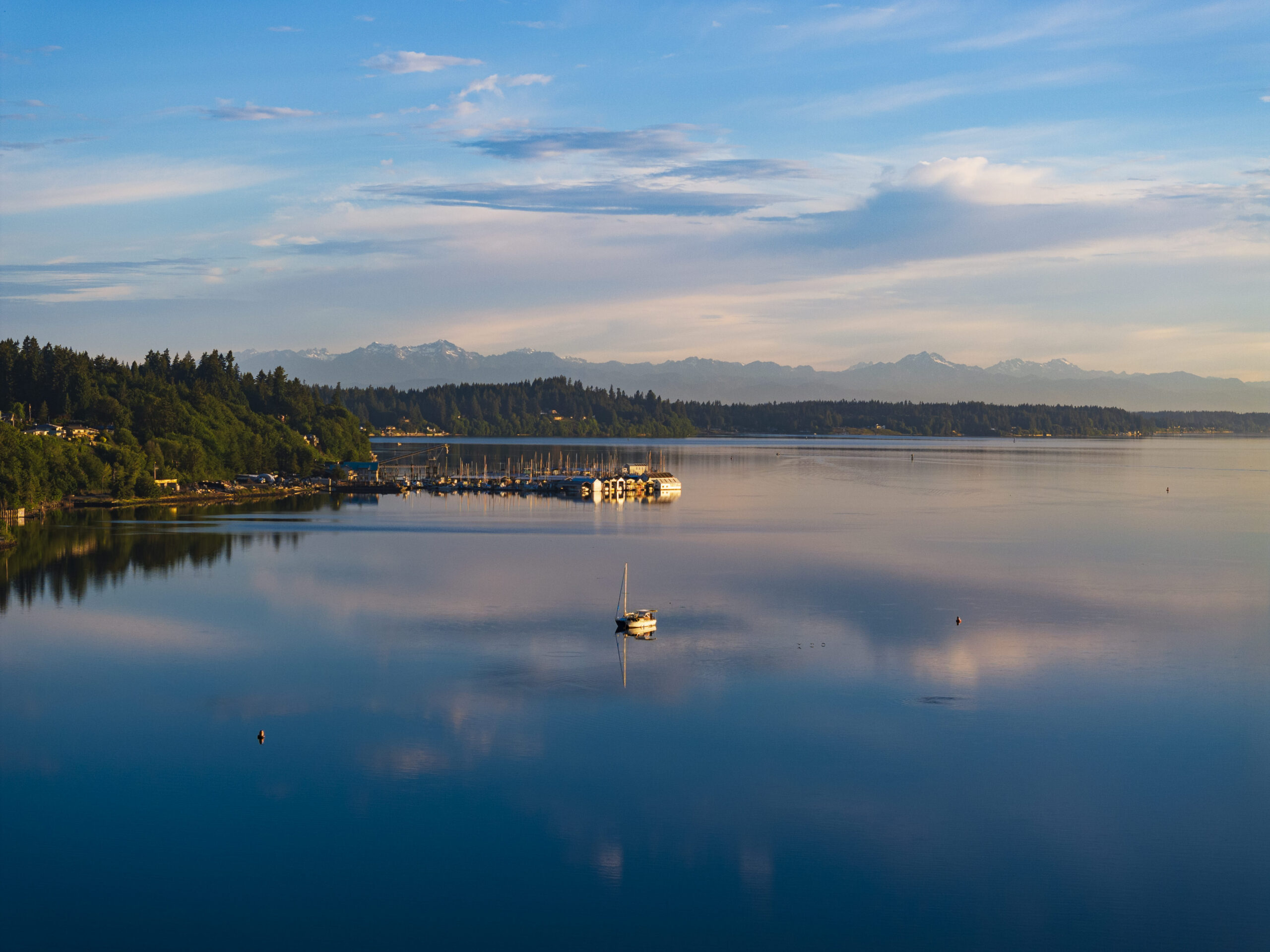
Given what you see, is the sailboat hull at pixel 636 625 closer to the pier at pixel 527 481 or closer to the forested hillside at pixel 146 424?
the forested hillside at pixel 146 424

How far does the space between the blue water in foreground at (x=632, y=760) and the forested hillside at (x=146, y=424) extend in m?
25.7

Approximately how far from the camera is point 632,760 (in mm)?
22594

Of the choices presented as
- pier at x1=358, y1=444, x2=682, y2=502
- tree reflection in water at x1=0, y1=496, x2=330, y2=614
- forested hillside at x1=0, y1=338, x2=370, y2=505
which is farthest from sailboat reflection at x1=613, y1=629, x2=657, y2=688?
pier at x1=358, y1=444, x2=682, y2=502

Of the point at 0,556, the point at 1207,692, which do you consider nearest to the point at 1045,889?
the point at 1207,692

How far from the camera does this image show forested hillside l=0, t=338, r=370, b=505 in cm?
7000

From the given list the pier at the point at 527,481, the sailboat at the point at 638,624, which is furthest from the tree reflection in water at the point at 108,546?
the pier at the point at 527,481

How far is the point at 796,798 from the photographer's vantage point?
2073 centimetres

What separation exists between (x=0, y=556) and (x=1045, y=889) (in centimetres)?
4733

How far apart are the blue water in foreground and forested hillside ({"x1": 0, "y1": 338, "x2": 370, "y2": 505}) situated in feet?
84.2

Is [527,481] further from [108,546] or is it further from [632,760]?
Answer: [632,760]

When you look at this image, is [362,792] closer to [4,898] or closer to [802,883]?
[4,898]

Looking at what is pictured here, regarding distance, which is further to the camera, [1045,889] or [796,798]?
[796,798]

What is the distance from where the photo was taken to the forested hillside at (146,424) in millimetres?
70000

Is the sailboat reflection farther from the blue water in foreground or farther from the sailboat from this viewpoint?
the blue water in foreground
